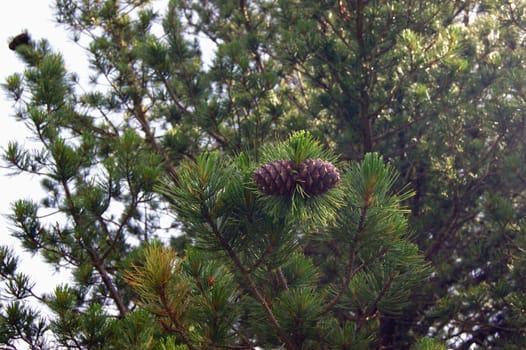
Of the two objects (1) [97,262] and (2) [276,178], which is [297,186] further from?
(1) [97,262]

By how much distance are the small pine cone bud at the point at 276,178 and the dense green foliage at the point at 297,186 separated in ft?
0.12

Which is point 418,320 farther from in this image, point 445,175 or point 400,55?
point 400,55

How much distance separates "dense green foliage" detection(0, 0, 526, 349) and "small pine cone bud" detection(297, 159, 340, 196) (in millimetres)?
31

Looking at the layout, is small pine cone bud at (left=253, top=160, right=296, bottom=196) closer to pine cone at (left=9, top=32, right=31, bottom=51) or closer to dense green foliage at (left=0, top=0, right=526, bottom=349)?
dense green foliage at (left=0, top=0, right=526, bottom=349)

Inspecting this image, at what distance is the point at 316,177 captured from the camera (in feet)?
6.64

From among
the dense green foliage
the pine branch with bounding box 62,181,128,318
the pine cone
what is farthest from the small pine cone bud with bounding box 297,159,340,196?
the pine cone

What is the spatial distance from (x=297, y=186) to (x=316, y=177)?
0.07 metres

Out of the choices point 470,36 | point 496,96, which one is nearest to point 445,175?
point 496,96

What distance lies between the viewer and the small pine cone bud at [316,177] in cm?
202

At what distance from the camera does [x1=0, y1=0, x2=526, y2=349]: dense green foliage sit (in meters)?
2.25

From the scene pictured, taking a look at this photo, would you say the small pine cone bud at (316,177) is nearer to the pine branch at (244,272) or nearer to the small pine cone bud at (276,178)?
the small pine cone bud at (276,178)

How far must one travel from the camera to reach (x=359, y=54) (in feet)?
14.9

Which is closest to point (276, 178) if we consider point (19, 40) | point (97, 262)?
point (97, 262)

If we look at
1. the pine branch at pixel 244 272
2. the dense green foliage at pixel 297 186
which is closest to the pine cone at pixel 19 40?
the dense green foliage at pixel 297 186
